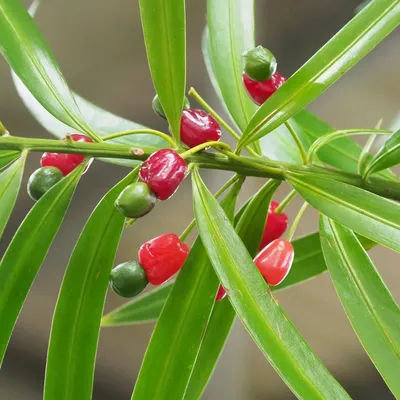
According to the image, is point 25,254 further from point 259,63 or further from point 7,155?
point 259,63

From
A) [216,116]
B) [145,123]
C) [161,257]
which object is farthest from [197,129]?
[145,123]

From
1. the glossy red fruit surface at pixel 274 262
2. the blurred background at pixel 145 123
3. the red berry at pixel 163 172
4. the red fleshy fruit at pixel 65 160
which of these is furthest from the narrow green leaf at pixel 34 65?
the blurred background at pixel 145 123

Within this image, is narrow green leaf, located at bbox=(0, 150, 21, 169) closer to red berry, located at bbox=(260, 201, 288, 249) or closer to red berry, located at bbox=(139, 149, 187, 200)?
red berry, located at bbox=(139, 149, 187, 200)

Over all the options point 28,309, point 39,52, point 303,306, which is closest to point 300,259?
point 39,52

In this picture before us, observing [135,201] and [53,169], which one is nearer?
[135,201]

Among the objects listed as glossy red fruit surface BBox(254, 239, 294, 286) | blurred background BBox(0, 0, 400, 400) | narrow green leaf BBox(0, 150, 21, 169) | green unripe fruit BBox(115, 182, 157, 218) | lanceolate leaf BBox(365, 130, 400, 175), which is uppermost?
blurred background BBox(0, 0, 400, 400)

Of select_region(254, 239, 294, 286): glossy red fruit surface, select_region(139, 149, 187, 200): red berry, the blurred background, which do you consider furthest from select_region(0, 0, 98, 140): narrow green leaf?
the blurred background
